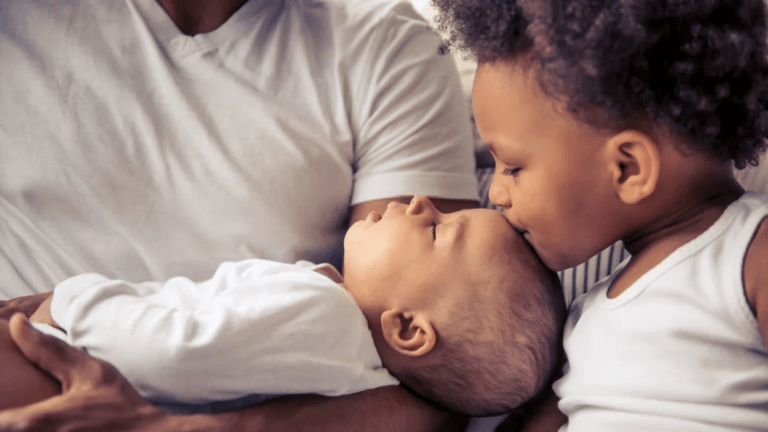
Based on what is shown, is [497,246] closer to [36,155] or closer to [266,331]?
[266,331]

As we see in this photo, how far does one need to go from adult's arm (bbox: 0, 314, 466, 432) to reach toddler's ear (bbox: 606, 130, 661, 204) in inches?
18.3

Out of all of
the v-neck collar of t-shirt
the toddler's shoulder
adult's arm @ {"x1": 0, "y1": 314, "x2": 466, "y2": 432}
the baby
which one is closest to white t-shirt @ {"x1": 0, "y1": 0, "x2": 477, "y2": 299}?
the v-neck collar of t-shirt

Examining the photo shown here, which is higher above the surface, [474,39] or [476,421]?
[474,39]

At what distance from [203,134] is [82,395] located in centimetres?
53

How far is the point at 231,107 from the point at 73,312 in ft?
Answer: 1.51

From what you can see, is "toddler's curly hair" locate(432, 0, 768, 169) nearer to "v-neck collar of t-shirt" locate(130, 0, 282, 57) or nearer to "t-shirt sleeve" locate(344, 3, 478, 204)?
"t-shirt sleeve" locate(344, 3, 478, 204)

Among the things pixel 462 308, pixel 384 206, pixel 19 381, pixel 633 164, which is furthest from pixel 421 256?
pixel 19 381

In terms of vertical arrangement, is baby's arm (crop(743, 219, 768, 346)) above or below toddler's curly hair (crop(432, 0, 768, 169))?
below

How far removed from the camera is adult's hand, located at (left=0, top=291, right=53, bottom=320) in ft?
3.24

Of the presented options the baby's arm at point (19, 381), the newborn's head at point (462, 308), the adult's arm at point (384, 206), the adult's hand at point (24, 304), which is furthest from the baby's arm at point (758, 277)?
the adult's hand at point (24, 304)

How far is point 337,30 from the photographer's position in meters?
1.21

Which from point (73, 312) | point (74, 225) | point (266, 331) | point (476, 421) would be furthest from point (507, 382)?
point (74, 225)

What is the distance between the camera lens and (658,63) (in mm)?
755

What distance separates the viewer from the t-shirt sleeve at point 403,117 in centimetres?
117
